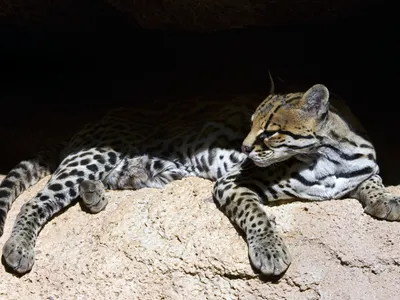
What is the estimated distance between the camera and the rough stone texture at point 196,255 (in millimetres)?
4734

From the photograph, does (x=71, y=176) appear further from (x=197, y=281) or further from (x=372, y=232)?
(x=372, y=232)

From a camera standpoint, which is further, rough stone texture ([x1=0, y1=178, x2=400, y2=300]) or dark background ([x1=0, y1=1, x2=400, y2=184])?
dark background ([x1=0, y1=1, x2=400, y2=184])

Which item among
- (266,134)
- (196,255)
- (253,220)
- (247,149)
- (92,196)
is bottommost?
(196,255)

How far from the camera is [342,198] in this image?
5293 millimetres

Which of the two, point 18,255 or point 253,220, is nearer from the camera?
point 253,220

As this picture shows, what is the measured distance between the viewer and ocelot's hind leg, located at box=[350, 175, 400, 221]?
4867 millimetres

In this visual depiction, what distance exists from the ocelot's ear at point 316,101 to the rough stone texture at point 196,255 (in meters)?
0.62

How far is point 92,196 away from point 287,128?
4.80ft

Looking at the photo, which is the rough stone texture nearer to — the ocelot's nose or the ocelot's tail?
the ocelot's tail

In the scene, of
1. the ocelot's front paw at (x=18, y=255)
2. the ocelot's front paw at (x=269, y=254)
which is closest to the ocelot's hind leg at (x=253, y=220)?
the ocelot's front paw at (x=269, y=254)

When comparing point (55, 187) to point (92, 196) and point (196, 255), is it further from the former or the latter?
point (196, 255)

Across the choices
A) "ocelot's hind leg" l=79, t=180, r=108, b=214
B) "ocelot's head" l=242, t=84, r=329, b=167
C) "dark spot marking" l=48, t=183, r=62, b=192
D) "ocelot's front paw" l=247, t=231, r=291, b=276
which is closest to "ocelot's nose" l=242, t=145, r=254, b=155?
"ocelot's head" l=242, t=84, r=329, b=167

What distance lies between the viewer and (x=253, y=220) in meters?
4.93

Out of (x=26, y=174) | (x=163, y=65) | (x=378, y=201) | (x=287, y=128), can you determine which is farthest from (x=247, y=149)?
(x=163, y=65)
